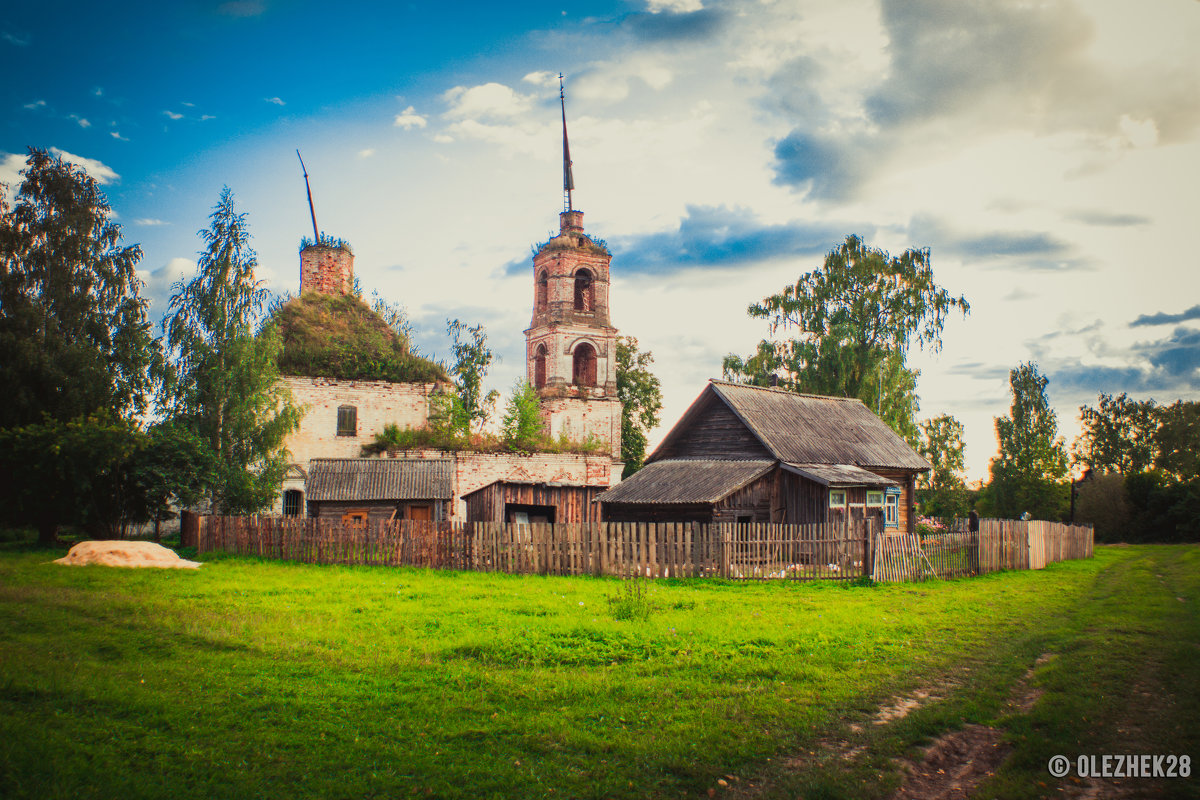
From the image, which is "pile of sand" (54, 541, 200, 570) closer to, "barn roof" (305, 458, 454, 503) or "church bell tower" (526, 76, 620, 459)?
"barn roof" (305, 458, 454, 503)

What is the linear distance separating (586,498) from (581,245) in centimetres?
1770

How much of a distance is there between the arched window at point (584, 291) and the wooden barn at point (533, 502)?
1594cm

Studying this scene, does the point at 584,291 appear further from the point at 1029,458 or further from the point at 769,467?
the point at 1029,458

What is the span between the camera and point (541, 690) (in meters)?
7.81

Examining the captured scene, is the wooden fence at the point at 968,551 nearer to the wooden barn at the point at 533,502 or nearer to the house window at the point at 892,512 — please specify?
A: the house window at the point at 892,512

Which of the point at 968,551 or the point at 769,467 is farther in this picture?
the point at 769,467

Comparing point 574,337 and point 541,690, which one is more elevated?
point 574,337

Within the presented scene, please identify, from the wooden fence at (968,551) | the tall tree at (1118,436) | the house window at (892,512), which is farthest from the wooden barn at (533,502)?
the tall tree at (1118,436)

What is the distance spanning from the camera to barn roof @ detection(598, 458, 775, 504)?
22.2 m

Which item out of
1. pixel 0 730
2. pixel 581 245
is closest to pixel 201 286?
pixel 581 245

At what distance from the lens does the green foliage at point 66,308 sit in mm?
25422

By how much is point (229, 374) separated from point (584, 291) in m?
20.3

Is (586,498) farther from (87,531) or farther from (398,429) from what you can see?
(87,531)

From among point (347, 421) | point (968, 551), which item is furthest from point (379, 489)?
point (968, 551)
